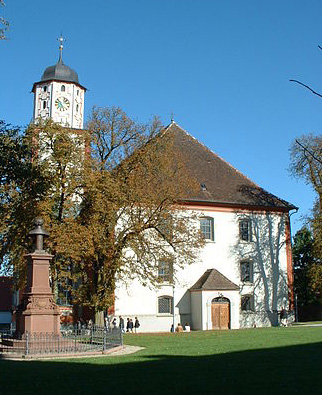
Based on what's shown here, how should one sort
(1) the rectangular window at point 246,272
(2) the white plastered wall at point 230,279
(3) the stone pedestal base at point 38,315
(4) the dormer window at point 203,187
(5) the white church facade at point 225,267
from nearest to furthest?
(3) the stone pedestal base at point 38,315
(2) the white plastered wall at point 230,279
(5) the white church facade at point 225,267
(4) the dormer window at point 203,187
(1) the rectangular window at point 246,272

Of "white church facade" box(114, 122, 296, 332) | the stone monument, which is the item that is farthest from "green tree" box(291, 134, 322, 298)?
the stone monument

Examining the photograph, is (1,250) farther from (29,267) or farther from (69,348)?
(69,348)

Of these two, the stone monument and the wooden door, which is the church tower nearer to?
the wooden door

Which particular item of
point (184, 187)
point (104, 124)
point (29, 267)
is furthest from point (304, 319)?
point (29, 267)

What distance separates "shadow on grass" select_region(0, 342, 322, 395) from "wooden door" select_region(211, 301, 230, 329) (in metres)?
21.7

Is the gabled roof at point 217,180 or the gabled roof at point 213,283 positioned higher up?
the gabled roof at point 217,180

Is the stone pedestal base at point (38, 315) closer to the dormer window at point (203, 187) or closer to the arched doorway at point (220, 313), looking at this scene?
the arched doorway at point (220, 313)

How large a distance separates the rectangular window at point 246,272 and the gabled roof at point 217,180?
4.81 m

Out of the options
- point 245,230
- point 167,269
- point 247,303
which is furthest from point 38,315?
point 245,230

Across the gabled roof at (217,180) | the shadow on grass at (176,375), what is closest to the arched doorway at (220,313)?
the gabled roof at (217,180)

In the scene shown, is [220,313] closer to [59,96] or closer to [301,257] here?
[59,96]

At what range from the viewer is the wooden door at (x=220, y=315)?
37938 millimetres

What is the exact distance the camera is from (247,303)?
41.2m

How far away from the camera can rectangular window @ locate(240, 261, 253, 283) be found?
4159 cm
